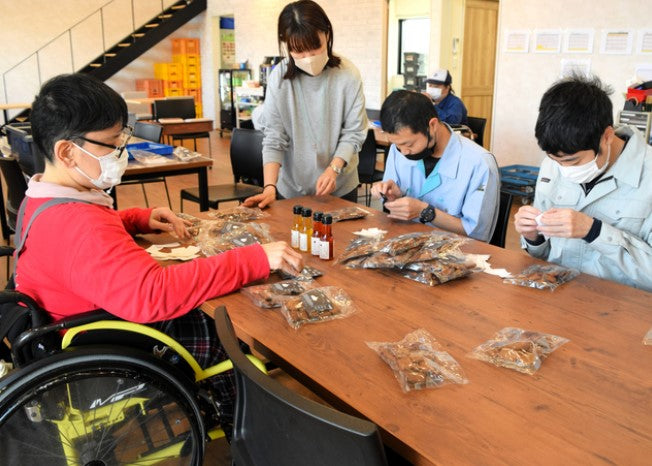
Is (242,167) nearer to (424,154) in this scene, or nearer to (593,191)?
(424,154)

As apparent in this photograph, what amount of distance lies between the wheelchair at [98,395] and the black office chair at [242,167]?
243 cm

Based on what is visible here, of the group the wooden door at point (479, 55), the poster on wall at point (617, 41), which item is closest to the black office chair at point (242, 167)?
the poster on wall at point (617, 41)

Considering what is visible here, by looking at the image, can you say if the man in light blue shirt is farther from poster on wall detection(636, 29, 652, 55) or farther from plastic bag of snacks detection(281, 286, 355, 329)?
poster on wall detection(636, 29, 652, 55)

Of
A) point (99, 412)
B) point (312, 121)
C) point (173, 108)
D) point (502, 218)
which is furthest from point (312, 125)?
point (173, 108)

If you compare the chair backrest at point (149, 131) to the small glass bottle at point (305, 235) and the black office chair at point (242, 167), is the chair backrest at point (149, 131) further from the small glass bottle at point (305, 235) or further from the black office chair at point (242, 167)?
the small glass bottle at point (305, 235)

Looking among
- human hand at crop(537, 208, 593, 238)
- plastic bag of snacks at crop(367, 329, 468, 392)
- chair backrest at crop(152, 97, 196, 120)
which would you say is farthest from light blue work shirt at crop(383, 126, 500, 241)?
chair backrest at crop(152, 97, 196, 120)

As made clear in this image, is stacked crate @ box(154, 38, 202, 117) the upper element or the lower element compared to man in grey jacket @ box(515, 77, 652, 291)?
upper

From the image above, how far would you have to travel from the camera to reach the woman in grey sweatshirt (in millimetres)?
2500

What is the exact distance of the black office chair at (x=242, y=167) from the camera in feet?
12.6

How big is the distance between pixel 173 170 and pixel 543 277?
8.84 feet

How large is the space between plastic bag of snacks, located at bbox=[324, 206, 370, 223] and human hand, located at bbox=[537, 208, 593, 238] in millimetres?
820

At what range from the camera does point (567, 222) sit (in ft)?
5.00

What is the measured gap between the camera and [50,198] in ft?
4.65

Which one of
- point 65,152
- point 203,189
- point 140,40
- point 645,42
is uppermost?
point 140,40
